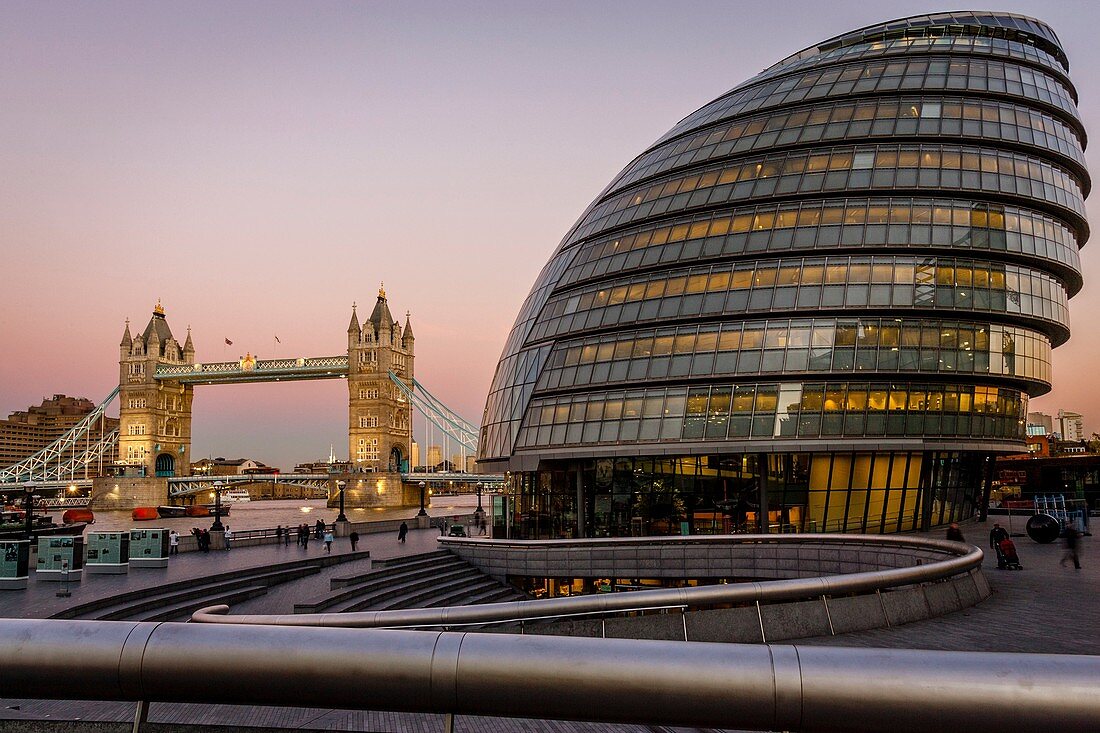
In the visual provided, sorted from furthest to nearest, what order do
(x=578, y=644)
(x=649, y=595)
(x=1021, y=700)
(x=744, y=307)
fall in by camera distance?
(x=744, y=307), (x=649, y=595), (x=578, y=644), (x=1021, y=700)

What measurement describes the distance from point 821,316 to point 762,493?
9769 millimetres

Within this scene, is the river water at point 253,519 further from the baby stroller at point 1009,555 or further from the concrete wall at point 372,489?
the baby stroller at point 1009,555

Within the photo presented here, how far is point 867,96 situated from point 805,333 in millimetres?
16960

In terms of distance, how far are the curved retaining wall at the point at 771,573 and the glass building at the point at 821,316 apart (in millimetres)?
8134

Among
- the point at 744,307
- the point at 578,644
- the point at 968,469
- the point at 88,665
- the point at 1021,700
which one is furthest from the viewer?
the point at 968,469

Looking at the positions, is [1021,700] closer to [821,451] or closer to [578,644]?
[578,644]

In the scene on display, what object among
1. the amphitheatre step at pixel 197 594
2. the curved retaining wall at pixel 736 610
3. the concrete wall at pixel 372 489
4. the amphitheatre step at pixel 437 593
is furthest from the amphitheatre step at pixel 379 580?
the concrete wall at pixel 372 489

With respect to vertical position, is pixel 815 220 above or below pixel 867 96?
below

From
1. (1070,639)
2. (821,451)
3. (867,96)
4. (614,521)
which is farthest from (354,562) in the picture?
(867,96)

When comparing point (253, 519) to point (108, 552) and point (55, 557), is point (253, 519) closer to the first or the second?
point (108, 552)

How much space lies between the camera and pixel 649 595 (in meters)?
13.6

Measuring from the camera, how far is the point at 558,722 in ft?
28.9

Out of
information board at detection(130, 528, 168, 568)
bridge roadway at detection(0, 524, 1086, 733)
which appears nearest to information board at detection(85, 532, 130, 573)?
bridge roadway at detection(0, 524, 1086, 733)

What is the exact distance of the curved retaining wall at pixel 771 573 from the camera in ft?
45.6
